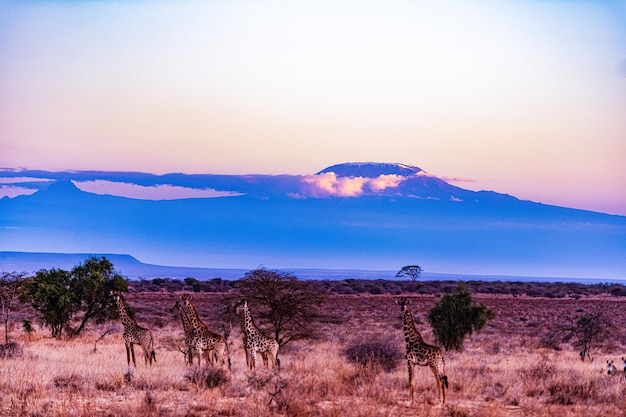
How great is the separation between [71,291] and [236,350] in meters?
8.45

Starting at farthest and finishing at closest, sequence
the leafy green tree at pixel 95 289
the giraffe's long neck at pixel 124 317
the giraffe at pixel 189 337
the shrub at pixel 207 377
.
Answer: the leafy green tree at pixel 95 289 < the giraffe's long neck at pixel 124 317 < the giraffe at pixel 189 337 < the shrub at pixel 207 377

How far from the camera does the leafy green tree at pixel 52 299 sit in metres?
30.1

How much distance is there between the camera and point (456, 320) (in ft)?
93.6

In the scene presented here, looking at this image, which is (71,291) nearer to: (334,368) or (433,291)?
(334,368)

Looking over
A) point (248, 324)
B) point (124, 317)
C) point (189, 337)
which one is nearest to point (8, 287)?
point (124, 317)

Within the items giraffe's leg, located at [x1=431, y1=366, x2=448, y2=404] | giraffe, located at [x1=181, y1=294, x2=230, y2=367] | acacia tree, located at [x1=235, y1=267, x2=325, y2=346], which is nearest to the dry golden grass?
giraffe's leg, located at [x1=431, y1=366, x2=448, y2=404]

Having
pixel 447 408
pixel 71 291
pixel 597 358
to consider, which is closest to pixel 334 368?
pixel 447 408

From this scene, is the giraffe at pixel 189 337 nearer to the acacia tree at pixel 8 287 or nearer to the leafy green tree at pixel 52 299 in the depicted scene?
the acacia tree at pixel 8 287

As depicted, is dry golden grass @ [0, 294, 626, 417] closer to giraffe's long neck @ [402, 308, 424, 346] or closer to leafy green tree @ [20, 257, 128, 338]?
giraffe's long neck @ [402, 308, 424, 346]

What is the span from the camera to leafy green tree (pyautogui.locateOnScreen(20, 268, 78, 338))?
3014 centimetres

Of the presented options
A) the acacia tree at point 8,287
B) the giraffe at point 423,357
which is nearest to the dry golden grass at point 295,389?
the giraffe at point 423,357

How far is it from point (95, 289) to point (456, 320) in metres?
14.0

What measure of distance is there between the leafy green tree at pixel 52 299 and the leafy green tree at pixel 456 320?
14228 mm

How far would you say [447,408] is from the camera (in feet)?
49.6
